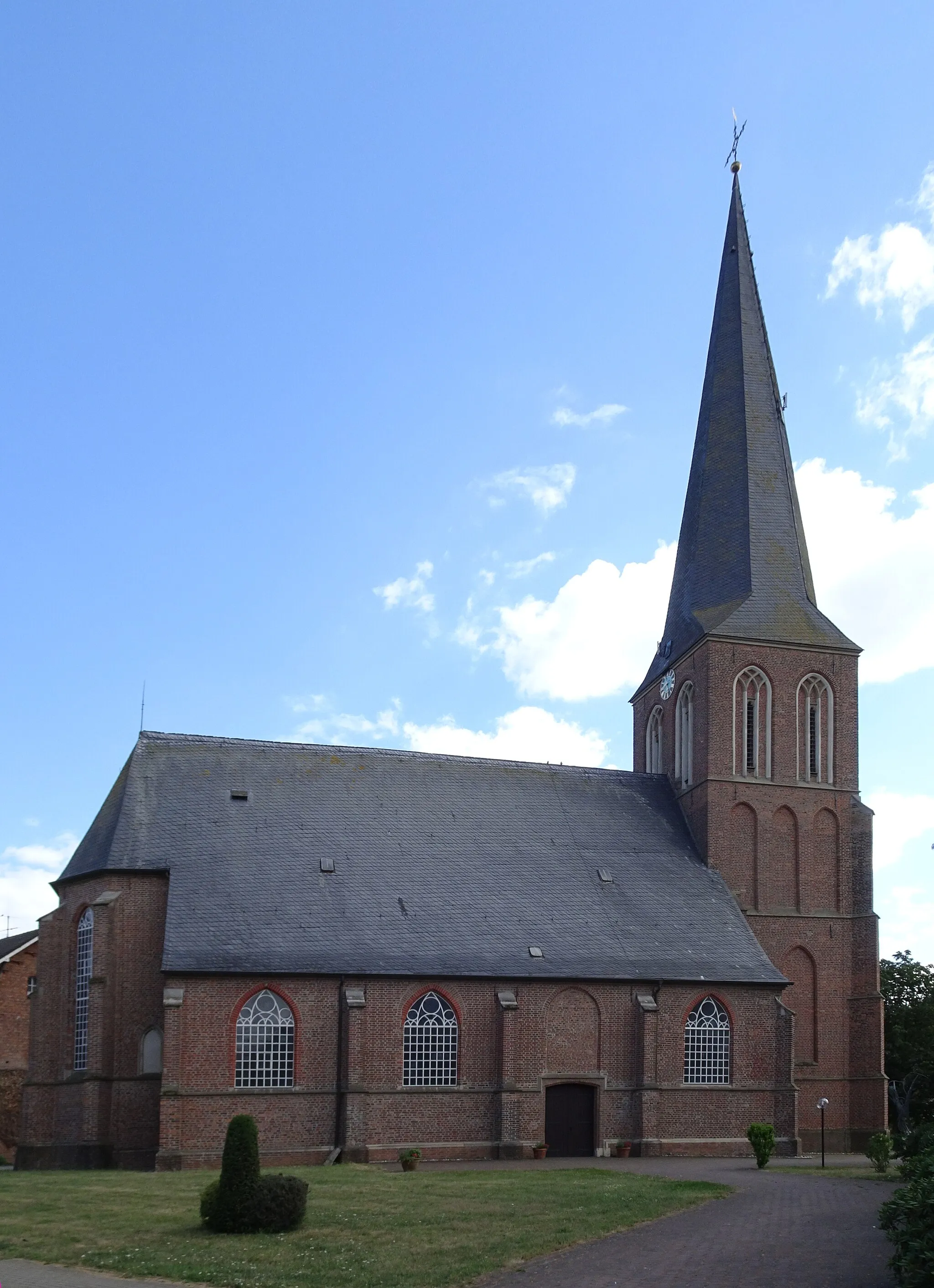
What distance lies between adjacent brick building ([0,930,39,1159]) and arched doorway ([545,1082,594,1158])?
20.8 metres

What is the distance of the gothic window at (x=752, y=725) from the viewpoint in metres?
42.9

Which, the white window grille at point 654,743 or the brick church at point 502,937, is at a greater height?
the white window grille at point 654,743

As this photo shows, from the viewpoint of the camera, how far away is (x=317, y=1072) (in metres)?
34.8

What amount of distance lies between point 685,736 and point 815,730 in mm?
4253

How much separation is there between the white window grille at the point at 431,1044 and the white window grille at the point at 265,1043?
308 cm

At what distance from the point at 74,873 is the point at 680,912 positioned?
17624mm

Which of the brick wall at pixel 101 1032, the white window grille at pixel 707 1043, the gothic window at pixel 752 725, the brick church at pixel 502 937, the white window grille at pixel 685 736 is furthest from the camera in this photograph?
the white window grille at pixel 685 736

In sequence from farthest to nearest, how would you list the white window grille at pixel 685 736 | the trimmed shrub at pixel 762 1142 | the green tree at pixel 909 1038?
the green tree at pixel 909 1038 < the white window grille at pixel 685 736 < the trimmed shrub at pixel 762 1142

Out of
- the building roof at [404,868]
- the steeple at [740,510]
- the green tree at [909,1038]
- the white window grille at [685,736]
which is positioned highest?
the steeple at [740,510]

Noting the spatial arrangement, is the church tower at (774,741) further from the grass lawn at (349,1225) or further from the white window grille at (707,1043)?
the grass lawn at (349,1225)

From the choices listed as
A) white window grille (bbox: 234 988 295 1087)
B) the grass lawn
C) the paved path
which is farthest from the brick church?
the paved path

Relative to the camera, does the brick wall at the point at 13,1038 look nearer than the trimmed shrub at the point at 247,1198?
No

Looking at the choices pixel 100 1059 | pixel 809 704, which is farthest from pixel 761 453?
pixel 100 1059

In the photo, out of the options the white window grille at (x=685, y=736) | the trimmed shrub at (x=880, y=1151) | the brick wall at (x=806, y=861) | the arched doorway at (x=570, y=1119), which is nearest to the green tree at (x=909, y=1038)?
the brick wall at (x=806, y=861)
